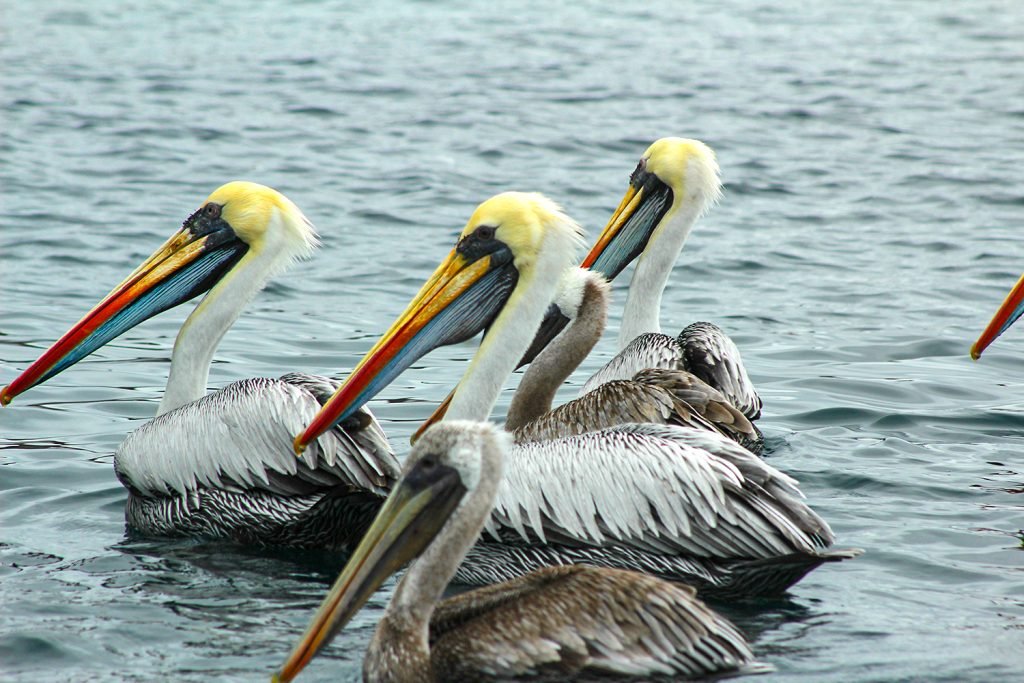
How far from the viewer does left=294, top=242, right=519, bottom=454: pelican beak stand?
5262 mm

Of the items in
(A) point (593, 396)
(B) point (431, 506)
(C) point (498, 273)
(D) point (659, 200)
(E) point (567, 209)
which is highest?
(C) point (498, 273)

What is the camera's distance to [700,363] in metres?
6.32

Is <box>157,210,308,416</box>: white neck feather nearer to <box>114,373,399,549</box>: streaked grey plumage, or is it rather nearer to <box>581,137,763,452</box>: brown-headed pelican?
<box>114,373,399,549</box>: streaked grey plumage

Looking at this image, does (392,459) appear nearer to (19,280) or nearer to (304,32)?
(19,280)

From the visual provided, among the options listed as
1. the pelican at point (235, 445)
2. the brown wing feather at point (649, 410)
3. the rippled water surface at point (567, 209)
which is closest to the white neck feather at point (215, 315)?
the pelican at point (235, 445)

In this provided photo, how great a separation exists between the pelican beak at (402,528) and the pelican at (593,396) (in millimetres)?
1604

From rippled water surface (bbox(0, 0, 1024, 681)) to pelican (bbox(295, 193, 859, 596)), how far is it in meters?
0.23

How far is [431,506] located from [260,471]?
55.1 inches

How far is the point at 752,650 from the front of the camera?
423 centimetres

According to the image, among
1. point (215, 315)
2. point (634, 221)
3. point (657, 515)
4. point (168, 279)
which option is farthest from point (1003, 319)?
point (168, 279)

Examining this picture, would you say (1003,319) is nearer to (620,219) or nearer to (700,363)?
(700,363)

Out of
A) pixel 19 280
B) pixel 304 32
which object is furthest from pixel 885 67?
pixel 19 280

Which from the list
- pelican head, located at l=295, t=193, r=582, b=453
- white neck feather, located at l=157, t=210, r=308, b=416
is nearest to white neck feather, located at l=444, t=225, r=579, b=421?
pelican head, located at l=295, t=193, r=582, b=453

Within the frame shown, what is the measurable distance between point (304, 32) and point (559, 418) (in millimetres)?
14114
